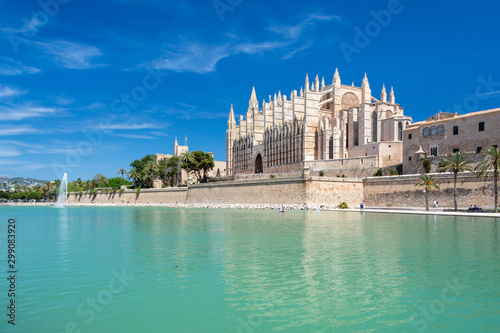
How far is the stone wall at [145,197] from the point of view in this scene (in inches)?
2430

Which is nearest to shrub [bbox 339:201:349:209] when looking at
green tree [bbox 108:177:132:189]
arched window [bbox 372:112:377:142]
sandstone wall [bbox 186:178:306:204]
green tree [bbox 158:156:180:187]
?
sandstone wall [bbox 186:178:306:204]

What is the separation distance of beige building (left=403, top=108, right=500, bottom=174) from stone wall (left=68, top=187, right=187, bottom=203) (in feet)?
112

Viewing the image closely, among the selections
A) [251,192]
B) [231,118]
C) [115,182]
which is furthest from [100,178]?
[251,192]

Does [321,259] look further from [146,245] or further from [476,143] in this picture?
[476,143]

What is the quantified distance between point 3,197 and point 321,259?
405 feet

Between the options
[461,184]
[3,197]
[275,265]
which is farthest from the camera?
[3,197]

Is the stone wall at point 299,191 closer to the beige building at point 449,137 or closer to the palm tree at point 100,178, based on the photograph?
the beige building at point 449,137

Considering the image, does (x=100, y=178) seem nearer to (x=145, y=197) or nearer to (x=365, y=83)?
(x=145, y=197)

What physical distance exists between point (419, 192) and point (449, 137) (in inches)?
249

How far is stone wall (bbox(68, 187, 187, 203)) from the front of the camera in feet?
202

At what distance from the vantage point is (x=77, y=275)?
1042 cm

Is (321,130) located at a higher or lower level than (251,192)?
higher

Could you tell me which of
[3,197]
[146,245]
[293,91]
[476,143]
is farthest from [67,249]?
[3,197]

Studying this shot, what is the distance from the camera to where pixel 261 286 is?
29.5ft
